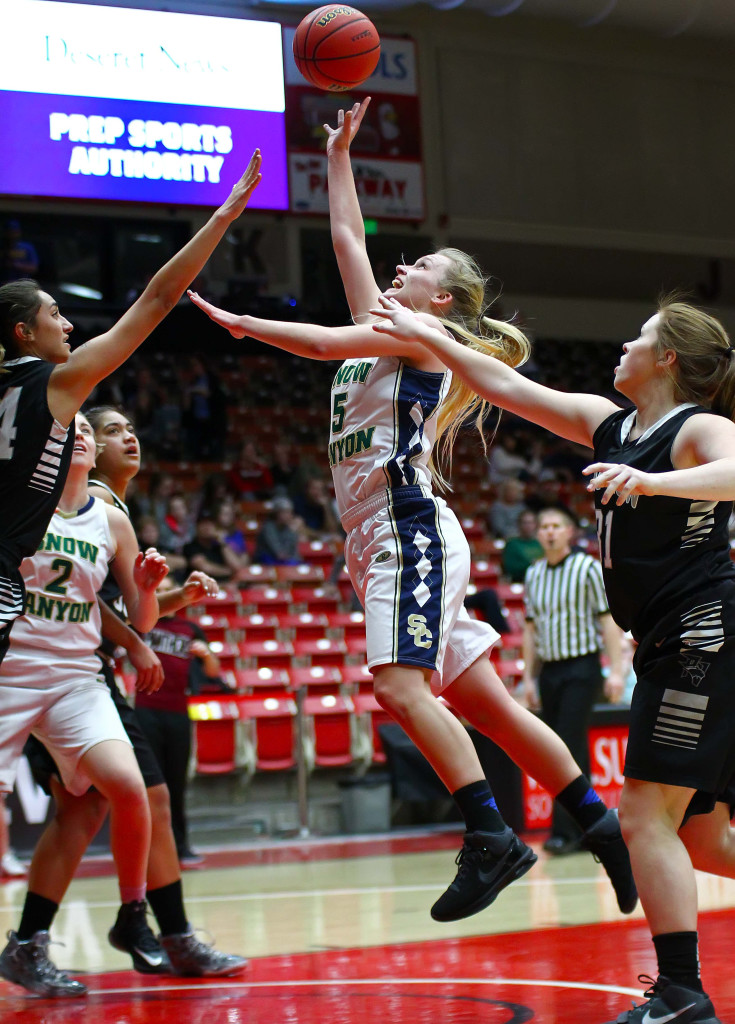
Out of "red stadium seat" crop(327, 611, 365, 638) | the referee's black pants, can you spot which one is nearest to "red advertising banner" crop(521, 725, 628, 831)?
the referee's black pants

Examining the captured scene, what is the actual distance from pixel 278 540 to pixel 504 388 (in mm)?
9850

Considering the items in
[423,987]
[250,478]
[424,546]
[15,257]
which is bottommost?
[423,987]

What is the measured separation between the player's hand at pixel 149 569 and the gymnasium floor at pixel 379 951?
1.34m

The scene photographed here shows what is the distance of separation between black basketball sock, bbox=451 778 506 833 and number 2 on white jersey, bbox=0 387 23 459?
5.13 ft

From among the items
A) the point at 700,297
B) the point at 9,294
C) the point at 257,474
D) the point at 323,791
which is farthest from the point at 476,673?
the point at 700,297

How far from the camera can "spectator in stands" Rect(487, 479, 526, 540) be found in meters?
14.4

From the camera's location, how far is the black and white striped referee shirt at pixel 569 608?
289 inches

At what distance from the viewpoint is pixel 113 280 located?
16.0m

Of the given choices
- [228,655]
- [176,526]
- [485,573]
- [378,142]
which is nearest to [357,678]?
[228,655]

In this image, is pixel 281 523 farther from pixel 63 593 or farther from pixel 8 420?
pixel 8 420

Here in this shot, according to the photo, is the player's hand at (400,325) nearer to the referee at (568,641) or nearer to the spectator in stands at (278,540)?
the referee at (568,641)

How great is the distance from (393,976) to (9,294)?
8.03 feet

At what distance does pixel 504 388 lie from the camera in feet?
10.5

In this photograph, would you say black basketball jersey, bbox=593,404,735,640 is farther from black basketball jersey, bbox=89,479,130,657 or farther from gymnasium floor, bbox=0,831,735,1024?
black basketball jersey, bbox=89,479,130,657
